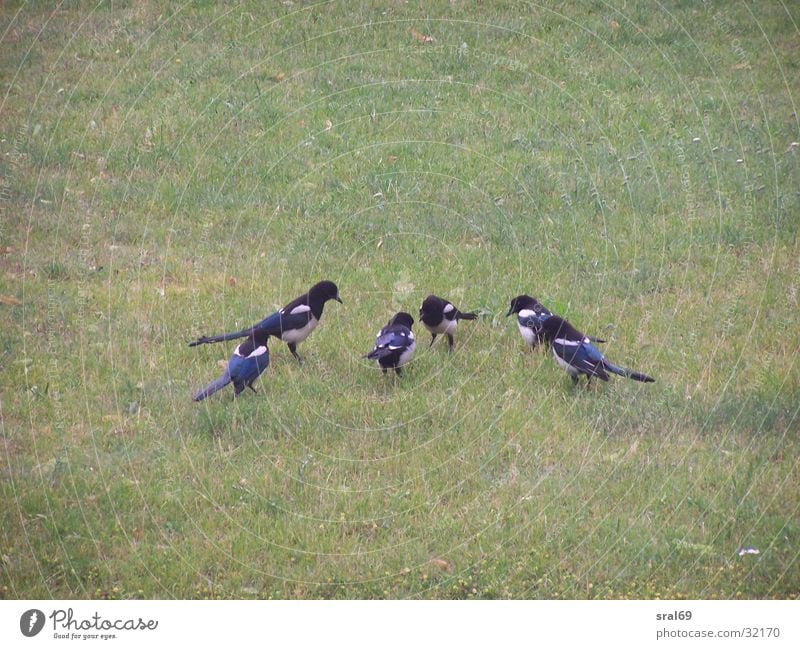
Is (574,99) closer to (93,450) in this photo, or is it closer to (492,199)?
(492,199)

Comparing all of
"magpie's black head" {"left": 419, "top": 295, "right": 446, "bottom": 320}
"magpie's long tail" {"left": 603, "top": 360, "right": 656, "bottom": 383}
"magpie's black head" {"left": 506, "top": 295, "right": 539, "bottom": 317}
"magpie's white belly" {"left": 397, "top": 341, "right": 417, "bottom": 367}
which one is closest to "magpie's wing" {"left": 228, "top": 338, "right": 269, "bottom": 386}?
"magpie's white belly" {"left": 397, "top": 341, "right": 417, "bottom": 367}

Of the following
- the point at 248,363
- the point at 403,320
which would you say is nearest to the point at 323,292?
the point at 403,320

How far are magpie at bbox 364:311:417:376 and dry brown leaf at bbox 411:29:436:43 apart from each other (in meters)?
5.65

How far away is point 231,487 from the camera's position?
6645mm

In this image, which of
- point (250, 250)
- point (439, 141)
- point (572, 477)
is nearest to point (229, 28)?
point (439, 141)

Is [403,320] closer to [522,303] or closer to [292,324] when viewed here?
[292,324]

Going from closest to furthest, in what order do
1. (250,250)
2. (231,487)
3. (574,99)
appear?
(231,487) → (250,250) → (574,99)

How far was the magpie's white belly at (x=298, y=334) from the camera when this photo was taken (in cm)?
827

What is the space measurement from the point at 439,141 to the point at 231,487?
6.12 meters

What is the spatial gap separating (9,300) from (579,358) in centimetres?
491

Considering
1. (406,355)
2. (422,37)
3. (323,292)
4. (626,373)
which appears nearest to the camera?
(626,373)

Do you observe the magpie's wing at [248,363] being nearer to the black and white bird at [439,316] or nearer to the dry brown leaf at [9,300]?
the black and white bird at [439,316]

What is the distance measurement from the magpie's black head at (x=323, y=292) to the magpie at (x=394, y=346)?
0.66 meters

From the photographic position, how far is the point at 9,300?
29.5ft
